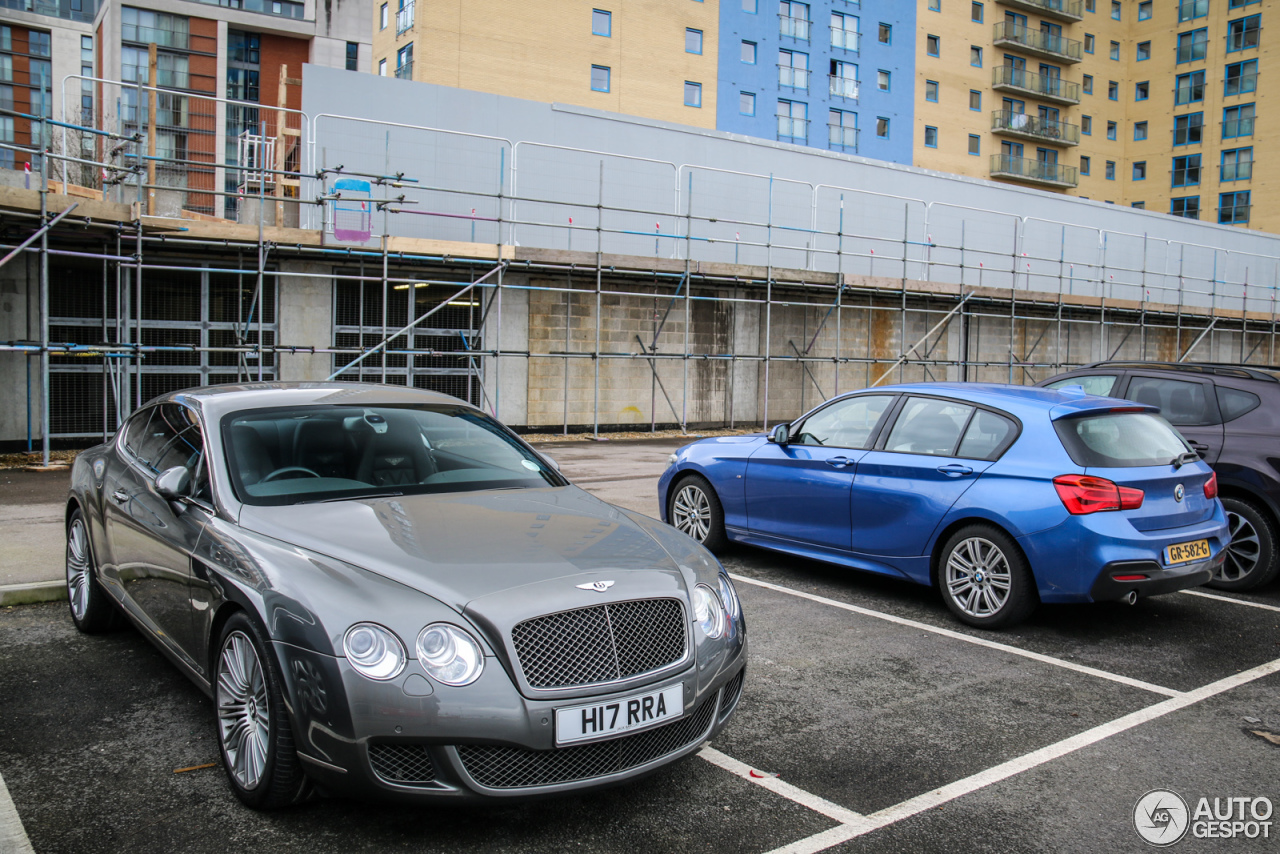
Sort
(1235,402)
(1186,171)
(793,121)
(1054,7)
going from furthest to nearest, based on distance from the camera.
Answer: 1. (1186,171)
2. (1054,7)
3. (793,121)
4. (1235,402)

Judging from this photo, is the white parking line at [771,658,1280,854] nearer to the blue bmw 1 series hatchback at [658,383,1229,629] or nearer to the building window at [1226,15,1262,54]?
the blue bmw 1 series hatchback at [658,383,1229,629]

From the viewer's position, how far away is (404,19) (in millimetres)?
39156

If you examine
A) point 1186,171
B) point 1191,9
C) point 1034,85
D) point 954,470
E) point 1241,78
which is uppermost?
point 1191,9

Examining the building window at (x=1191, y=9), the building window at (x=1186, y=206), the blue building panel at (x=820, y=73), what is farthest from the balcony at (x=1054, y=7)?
the building window at (x=1186, y=206)

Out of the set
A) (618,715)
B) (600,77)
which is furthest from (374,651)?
(600,77)

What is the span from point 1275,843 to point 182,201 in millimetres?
14406

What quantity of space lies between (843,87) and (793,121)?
12.0 ft

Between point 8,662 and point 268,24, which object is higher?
point 268,24

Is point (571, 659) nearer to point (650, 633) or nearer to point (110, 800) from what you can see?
point (650, 633)

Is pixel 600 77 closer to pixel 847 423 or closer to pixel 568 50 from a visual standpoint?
pixel 568 50

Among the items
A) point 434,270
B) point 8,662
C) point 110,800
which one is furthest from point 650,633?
point 434,270

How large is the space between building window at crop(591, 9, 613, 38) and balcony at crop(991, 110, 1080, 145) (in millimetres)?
22942

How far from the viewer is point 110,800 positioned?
3.21 meters

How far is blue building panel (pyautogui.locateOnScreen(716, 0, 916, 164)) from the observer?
147 feet
